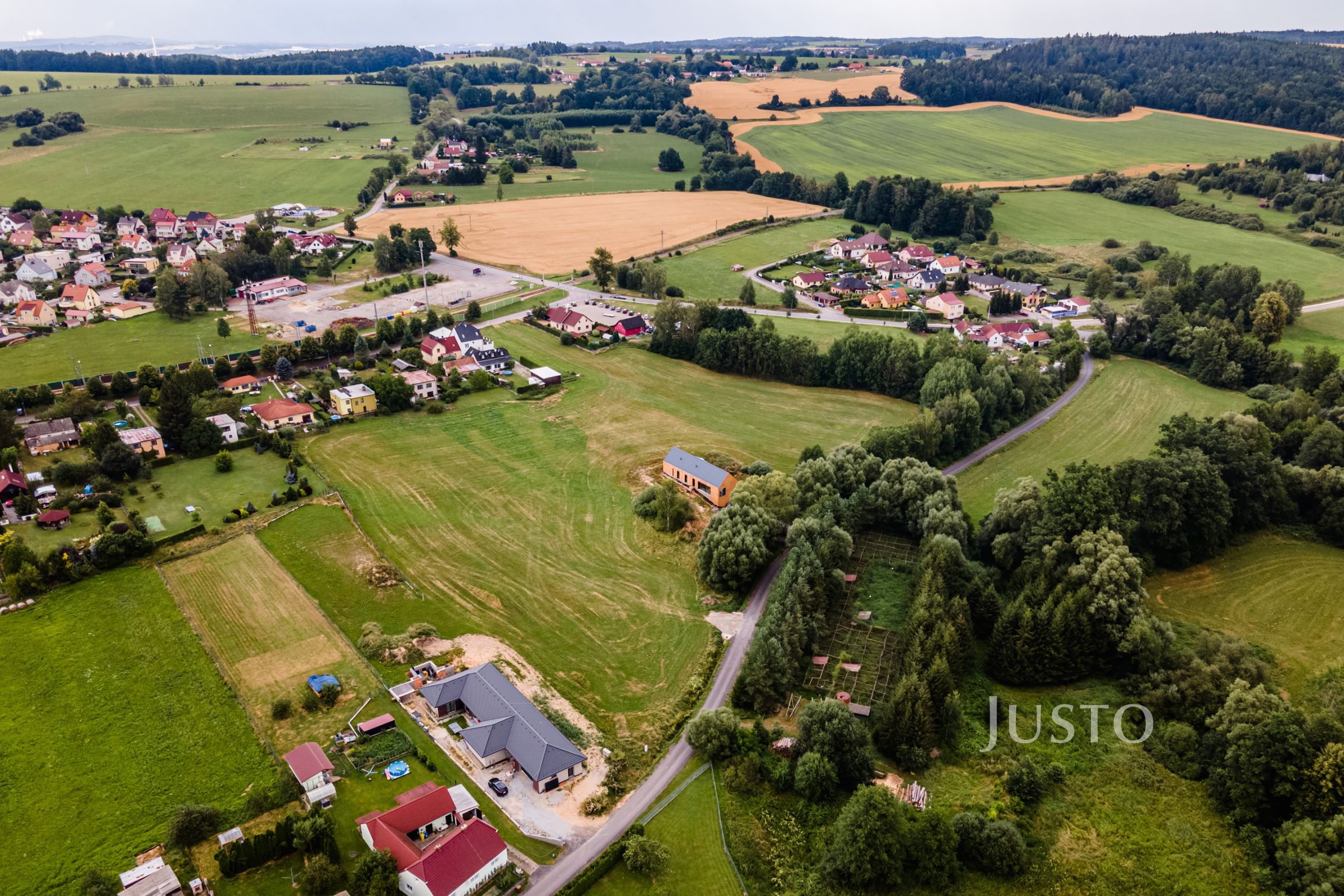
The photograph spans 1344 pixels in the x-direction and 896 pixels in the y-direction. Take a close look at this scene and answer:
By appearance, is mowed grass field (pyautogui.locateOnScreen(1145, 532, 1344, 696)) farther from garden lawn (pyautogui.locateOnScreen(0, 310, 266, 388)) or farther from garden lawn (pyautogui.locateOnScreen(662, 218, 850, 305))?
garden lawn (pyautogui.locateOnScreen(0, 310, 266, 388))

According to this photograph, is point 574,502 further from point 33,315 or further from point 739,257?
point 33,315

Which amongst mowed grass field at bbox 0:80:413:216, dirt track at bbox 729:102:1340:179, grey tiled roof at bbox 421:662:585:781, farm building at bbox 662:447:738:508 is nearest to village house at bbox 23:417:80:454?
grey tiled roof at bbox 421:662:585:781

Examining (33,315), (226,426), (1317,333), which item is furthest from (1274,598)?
(33,315)

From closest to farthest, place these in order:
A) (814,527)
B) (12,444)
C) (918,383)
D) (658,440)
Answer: (814,527), (12,444), (658,440), (918,383)

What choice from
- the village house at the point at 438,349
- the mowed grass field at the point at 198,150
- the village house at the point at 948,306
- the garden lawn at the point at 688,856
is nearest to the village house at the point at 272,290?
the village house at the point at 438,349

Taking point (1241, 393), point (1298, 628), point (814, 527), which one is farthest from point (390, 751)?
point (1241, 393)

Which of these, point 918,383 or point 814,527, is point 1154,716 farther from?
point 918,383

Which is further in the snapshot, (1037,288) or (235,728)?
(1037,288)
